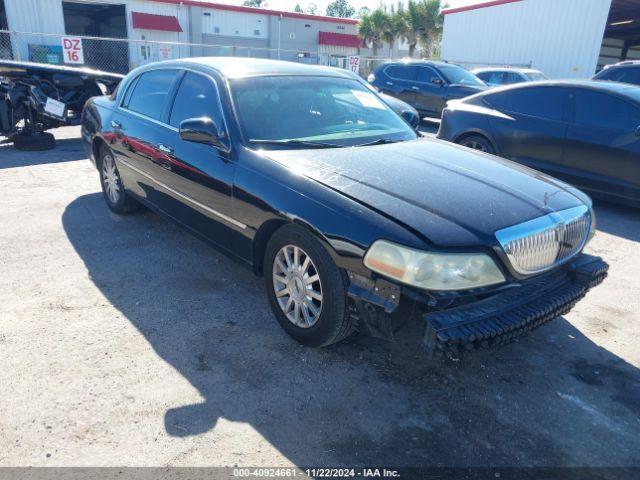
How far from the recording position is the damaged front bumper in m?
2.35

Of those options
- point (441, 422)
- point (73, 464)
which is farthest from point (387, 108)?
point (73, 464)

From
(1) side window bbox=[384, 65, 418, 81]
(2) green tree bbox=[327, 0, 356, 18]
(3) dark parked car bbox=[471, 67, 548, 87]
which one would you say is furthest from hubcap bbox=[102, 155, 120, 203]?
(2) green tree bbox=[327, 0, 356, 18]

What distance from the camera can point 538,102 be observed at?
6715 millimetres

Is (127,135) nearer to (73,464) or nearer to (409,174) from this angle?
(409,174)

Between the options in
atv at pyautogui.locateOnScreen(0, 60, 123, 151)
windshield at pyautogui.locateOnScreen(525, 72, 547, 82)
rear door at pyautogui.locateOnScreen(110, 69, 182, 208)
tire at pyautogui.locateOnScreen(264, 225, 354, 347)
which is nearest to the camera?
tire at pyautogui.locateOnScreen(264, 225, 354, 347)

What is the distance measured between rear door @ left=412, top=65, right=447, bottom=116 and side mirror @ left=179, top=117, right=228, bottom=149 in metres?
9.88

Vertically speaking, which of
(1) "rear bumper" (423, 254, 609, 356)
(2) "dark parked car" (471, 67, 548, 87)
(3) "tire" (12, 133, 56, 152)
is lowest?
(3) "tire" (12, 133, 56, 152)

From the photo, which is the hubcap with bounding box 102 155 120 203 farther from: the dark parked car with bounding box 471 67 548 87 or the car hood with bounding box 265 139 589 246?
the dark parked car with bounding box 471 67 548 87

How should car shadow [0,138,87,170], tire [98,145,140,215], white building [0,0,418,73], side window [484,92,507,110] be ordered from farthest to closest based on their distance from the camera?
white building [0,0,418,73]
car shadow [0,138,87,170]
side window [484,92,507,110]
tire [98,145,140,215]

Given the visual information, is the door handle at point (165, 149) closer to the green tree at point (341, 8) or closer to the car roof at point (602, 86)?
the car roof at point (602, 86)

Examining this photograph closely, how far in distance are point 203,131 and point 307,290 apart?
132cm

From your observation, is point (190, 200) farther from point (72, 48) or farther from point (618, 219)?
point (72, 48)

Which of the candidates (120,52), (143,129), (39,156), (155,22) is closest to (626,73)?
(143,129)

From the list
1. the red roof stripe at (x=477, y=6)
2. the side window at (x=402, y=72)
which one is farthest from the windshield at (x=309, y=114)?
the red roof stripe at (x=477, y=6)
